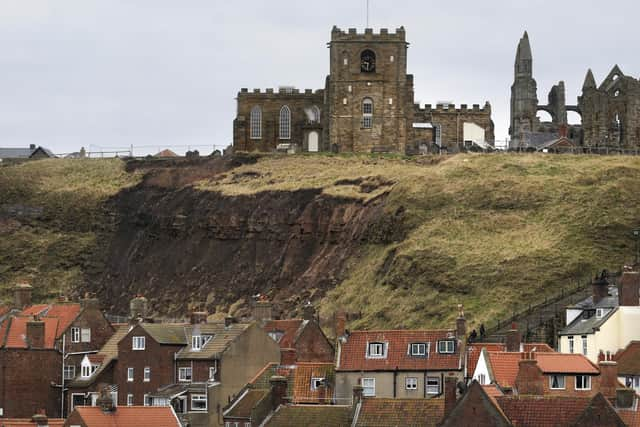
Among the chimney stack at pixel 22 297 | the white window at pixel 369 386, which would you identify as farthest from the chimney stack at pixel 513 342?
the chimney stack at pixel 22 297

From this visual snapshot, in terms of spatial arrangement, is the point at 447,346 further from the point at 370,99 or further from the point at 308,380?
the point at 370,99

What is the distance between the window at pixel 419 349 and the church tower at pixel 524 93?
80.5 metres

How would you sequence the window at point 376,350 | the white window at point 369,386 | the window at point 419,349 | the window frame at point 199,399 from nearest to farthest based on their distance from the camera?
the white window at point 369,386
the window at point 419,349
the window at point 376,350
the window frame at point 199,399

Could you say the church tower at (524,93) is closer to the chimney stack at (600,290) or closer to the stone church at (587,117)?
the stone church at (587,117)

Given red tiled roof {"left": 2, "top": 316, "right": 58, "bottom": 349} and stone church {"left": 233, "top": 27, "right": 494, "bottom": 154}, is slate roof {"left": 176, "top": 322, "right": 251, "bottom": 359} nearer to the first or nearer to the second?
red tiled roof {"left": 2, "top": 316, "right": 58, "bottom": 349}

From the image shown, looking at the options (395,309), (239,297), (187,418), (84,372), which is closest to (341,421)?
(187,418)

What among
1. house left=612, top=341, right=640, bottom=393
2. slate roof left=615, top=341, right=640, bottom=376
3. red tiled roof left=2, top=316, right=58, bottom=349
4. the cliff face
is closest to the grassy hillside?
the cliff face

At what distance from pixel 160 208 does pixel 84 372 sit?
2392 inches

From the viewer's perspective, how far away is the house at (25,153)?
180375mm

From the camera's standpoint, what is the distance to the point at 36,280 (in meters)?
148

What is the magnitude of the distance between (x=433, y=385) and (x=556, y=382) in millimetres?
6676

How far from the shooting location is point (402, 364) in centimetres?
8400

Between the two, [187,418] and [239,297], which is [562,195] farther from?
[187,418]

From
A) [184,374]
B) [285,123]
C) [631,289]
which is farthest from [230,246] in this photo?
[631,289]
